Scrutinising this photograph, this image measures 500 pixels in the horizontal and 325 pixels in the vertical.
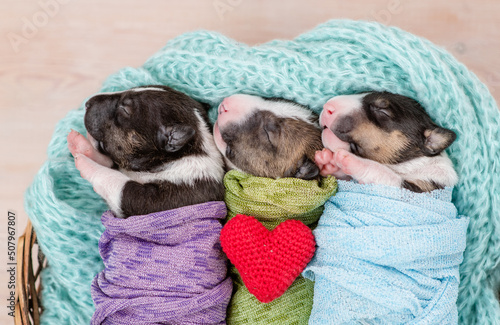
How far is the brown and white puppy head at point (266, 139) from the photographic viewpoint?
1.86 meters

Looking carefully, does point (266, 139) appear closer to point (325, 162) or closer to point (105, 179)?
point (325, 162)

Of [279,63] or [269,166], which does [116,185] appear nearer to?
[269,166]

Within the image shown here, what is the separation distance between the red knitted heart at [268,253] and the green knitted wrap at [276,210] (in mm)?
97

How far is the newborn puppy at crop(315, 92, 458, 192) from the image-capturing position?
5.80ft

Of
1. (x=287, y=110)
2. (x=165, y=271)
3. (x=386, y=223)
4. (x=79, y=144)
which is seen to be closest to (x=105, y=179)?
(x=79, y=144)

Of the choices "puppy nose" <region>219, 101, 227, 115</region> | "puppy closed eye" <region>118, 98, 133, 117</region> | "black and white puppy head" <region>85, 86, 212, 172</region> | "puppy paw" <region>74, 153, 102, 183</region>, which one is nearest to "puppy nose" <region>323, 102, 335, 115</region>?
"puppy nose" <region>219, 101, 227, 115</region>

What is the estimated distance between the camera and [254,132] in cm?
187

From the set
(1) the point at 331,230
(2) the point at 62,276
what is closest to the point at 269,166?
(1) the point at 331,230

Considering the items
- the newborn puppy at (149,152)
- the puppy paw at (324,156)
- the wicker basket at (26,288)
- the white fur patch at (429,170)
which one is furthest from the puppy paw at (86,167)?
the white fur patch at (429,170)

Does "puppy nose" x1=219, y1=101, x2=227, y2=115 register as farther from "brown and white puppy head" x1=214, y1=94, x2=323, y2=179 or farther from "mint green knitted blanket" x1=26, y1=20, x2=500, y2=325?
"mint green knitted blanket" x1=26, y1=20, x2=500, y2=325

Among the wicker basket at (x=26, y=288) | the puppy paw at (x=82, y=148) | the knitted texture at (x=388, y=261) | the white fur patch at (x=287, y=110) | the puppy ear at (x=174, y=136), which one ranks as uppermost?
the white fur patch at (x=287, y=110)

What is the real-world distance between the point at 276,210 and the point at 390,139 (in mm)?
482

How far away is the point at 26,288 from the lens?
1.92 metres

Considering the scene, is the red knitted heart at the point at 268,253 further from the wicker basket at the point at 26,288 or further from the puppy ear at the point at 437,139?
the wicker basket at the point at 26,288
